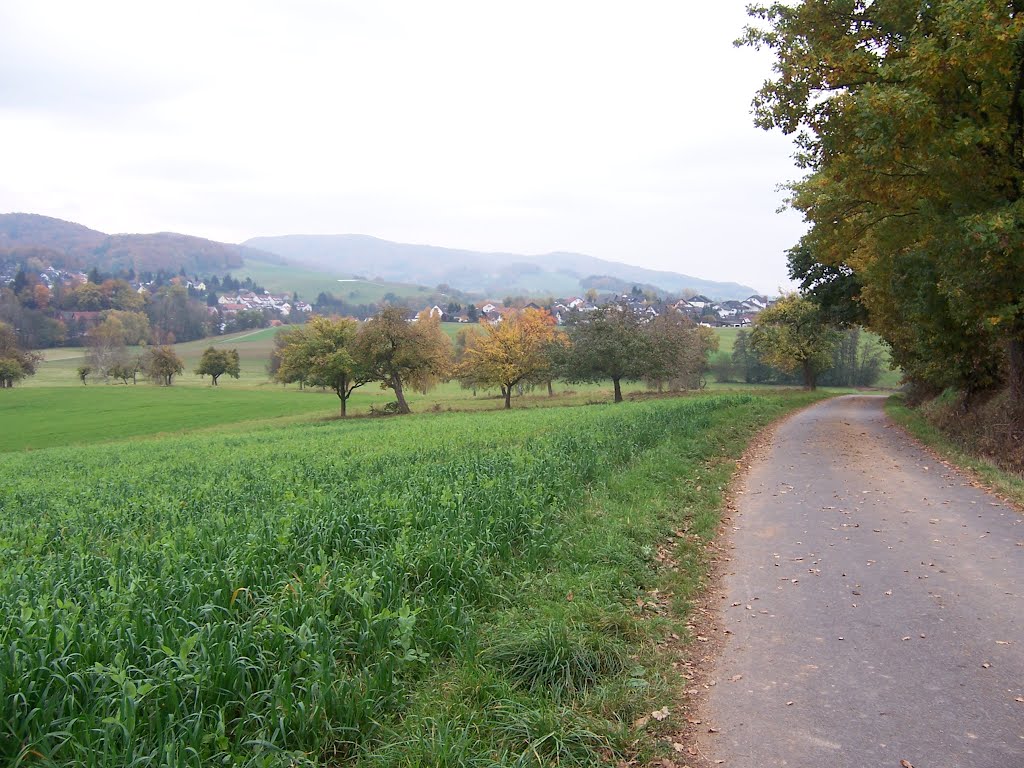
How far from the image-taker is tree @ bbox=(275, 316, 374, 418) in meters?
46.2

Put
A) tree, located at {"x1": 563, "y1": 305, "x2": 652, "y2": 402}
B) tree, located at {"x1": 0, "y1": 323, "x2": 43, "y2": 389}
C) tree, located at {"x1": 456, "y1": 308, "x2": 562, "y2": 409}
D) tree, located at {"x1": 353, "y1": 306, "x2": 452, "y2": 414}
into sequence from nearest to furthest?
tree, located at {"x1": 353, "y1": 306, "x2": 452, "y2": 414}, tree, located at {"x1": 563, "y1": 305, "x2": 652, "y2": 402}, tree, located at {"x1": 456, "y1": 308, "x2": 562, "y2": 409}, tree, located at {"x1": 0, "y1": 323, "x2": 43, "y2": 389}

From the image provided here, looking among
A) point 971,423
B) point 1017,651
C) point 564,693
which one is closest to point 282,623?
point 564,693

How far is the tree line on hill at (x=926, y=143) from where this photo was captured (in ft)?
33.0

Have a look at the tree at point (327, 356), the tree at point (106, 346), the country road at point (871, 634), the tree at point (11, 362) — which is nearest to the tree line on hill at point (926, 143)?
the country road at point (871, 634)

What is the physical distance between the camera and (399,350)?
4466 centimetres

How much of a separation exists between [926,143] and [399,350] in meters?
37.1

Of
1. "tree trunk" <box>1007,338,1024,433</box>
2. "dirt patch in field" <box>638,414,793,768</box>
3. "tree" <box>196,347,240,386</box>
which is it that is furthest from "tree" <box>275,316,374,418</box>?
"tree" <box>196,347,240,386</box>

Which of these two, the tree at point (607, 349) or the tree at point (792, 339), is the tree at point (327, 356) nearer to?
the tree at point (607, 349)

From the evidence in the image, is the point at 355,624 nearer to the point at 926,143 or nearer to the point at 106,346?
the point at 926,143

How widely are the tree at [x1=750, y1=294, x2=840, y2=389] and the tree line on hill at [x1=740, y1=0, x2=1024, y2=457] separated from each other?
→ 34.2 m

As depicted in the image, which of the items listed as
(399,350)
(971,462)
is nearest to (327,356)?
(399,350)

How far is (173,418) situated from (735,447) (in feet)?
158

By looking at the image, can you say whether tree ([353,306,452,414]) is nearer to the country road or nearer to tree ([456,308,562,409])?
tree ([456,308,562,409])

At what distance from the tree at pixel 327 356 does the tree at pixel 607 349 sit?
50.7ft
